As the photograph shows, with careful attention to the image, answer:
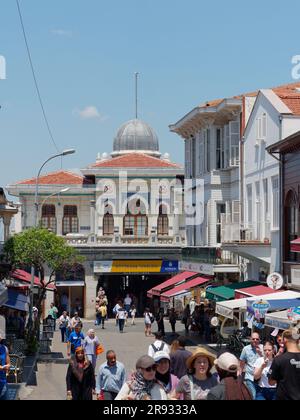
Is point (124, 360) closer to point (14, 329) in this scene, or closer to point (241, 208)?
point (14, 329)

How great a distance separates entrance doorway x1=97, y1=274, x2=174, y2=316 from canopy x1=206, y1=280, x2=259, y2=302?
24.1 metres

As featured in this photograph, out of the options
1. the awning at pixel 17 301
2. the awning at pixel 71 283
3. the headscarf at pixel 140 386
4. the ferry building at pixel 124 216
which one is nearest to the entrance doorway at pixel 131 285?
the ferry building at pixel 124 216

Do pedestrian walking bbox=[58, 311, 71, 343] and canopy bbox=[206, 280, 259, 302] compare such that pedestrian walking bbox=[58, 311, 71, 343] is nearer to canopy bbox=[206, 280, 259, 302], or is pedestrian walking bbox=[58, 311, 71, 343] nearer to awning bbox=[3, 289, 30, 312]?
awning bbox=[3, 289, 30, 312]

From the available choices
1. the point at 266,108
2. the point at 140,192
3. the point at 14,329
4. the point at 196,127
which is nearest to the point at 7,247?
the point at 14,329

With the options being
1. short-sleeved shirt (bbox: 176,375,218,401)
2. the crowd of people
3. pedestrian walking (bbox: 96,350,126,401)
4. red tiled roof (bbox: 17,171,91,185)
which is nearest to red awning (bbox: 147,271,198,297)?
red tiled roof (bbox: 17,171,91,185)

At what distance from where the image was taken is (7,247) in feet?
120

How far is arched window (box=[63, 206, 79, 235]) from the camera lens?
63500mm

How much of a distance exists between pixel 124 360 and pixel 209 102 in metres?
20.7

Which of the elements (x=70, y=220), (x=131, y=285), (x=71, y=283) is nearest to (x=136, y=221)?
(x=131, y=285)

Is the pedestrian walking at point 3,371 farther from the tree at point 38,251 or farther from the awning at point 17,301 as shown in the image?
the tree at point 38,251

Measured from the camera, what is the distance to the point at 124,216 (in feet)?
206

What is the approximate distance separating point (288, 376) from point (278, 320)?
10783mm

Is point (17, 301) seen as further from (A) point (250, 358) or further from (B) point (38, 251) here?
(A) point (250, 358)

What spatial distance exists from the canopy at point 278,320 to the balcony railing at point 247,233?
11.8m
